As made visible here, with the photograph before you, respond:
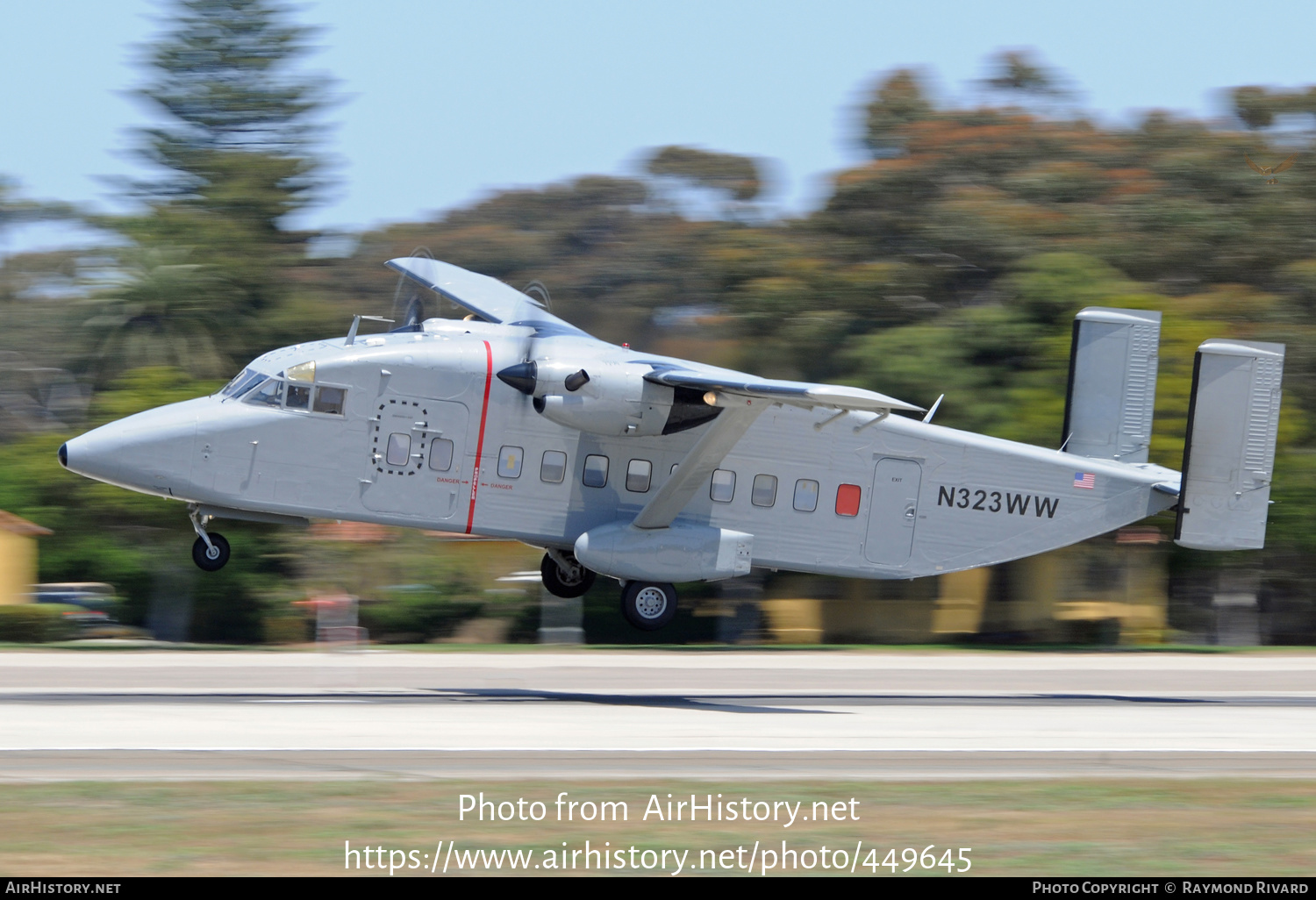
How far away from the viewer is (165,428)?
1859 centimetres

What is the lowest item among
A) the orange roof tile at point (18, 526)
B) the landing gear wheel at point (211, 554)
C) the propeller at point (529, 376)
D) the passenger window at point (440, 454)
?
the orange roof tile at point (18, 526)

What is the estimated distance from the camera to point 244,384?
63.1 ft

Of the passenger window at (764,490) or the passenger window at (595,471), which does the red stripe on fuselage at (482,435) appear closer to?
the passenger window at (595,471)

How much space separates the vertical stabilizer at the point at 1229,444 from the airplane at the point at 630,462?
0.03 meters

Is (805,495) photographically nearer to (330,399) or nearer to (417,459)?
(417,459)

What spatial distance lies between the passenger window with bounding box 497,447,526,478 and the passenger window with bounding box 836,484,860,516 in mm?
4645

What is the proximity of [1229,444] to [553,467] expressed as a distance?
32.4ft

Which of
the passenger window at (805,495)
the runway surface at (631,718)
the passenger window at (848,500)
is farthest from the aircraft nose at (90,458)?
the passenger window at (848,500)

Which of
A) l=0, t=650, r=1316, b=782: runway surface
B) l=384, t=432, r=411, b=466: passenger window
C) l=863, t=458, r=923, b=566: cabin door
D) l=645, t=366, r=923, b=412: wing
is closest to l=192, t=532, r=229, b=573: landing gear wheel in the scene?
l=0, t=650, r=1316, b=782: runway surface

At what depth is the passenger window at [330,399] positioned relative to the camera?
749 inches

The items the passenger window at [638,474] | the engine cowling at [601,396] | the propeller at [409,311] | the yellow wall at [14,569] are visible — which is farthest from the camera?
the yellow wall at [14,569]

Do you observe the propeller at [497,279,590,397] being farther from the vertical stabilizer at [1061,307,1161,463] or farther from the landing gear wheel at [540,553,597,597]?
the vertical stabilizer at [1061,307,1161,463]

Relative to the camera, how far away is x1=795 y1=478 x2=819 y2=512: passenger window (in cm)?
2066

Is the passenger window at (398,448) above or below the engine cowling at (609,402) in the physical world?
below
